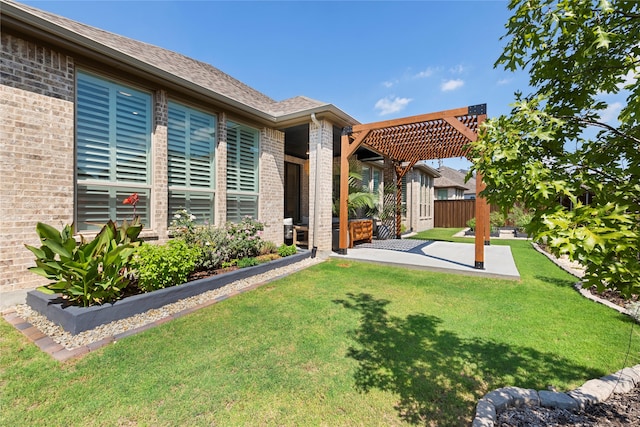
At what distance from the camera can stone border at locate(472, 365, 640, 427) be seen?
2053 millimetres

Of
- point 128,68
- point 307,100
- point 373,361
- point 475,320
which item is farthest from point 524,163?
point 307,100

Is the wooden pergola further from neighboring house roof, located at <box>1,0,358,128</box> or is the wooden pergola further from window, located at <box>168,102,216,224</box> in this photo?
window, located at <box>168,102,216,224</box>

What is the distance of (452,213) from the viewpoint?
21141 mm

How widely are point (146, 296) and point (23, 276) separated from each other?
6.67 feet

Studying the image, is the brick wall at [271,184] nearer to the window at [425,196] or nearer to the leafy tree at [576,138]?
the leafy tree at [576,138]

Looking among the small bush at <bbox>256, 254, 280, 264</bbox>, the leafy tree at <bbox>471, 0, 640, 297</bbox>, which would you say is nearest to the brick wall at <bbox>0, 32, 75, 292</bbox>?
the small bush at <bbox>256, 254, 280, 264</bbox>

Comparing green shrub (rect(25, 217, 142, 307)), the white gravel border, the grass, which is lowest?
the grass

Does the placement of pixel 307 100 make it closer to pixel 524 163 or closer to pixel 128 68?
pixel 128 68

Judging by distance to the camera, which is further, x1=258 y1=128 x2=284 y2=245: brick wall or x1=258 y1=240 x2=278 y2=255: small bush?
x1=258 y1=128 x2=284 y2=245: brick wall

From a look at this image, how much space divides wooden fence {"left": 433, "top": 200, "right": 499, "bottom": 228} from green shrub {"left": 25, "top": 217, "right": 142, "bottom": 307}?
21.7 meters

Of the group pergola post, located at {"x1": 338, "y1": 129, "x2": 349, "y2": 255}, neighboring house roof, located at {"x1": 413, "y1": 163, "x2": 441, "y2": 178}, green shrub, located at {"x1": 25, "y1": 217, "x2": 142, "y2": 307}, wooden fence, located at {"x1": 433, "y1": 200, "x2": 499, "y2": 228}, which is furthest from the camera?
wooden fence, located at {"x1": 433, "y1": 200, "x2": 499, "y2": 228}

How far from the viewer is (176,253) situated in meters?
4.50

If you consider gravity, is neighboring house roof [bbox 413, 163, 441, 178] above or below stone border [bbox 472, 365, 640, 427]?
above

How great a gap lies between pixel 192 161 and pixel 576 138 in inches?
259
